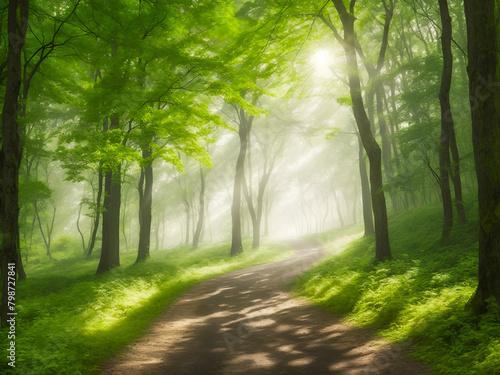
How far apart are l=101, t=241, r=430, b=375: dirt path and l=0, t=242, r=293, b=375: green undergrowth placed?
1.58 ft

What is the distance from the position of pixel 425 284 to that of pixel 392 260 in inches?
101

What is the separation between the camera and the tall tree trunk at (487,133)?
4.89 m

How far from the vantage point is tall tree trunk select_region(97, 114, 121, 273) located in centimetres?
1361

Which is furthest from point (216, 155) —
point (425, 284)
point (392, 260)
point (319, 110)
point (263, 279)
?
point (425, 284)

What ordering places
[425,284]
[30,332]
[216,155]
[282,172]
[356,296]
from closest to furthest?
[30,332] → [425,284] → [356,296] → [216,155] → [282,172]

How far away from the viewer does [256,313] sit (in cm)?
800

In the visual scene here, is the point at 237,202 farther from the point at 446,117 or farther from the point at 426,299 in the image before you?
the point at 426,299

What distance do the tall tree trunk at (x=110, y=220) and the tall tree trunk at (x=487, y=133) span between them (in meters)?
12.4

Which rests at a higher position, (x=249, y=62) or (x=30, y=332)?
(x=249, y=62)

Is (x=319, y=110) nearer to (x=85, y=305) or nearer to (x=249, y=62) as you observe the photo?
(x=249, y=62)

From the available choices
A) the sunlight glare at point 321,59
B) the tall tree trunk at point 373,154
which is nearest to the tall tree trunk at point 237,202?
the sunlight glare at point 321,59

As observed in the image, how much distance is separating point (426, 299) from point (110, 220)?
1286 centimetres

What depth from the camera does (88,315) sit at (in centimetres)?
749

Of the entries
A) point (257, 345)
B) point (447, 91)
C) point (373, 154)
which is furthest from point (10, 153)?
point (447, 91)
